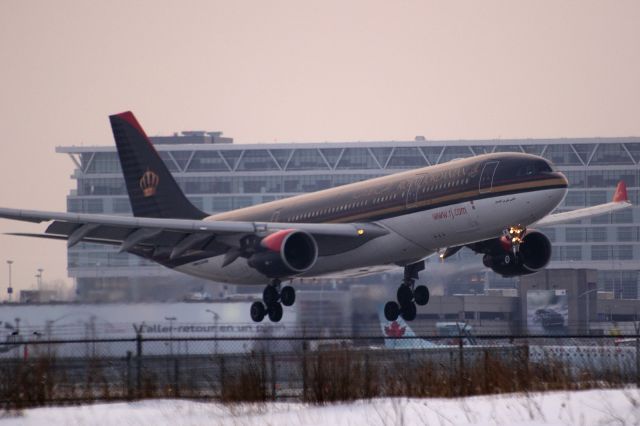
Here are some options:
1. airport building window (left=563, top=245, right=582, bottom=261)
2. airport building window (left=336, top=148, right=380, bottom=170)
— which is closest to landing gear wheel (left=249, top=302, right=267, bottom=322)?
airport building window (left=563, top=245, right=582, bottom=261)

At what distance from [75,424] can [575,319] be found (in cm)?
6301

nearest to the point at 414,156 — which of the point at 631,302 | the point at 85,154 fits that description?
the point at 85,154

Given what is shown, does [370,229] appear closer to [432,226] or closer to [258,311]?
[432,226]

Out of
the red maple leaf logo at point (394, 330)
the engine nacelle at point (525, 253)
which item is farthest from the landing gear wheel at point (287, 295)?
the engine nacelle at point (525, 253)

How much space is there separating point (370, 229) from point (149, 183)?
1556 cm

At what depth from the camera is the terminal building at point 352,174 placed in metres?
177

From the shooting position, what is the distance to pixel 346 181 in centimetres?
18238

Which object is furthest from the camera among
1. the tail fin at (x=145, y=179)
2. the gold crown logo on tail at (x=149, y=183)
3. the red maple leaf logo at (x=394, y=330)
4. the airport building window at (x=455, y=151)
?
the airport building window at (x=455, y=151)

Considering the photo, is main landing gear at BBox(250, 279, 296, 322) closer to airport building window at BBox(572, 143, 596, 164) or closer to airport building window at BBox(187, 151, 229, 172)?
airport building window at BBox(187, 151, 229, 172)

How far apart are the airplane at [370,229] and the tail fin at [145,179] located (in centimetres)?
303

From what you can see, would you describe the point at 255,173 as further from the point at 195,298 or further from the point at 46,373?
the point at 46,373

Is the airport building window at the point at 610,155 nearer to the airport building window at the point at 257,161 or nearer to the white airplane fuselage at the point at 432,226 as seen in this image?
the airport building window at the point at 257,161

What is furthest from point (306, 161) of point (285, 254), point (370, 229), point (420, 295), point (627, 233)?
point (285, 254)

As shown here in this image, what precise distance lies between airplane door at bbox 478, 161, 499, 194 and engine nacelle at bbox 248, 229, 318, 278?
7.95 meters
